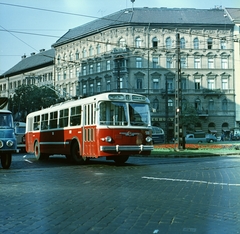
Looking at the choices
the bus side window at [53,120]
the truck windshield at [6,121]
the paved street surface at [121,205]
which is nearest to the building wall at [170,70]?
the bus side window at [53,120]

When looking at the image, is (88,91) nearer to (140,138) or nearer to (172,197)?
(140,138)

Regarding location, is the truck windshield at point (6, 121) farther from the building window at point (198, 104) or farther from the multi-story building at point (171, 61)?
the building window at point (198, 104)

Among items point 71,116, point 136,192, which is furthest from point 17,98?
point 136,192

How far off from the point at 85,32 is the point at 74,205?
7501 centimetres

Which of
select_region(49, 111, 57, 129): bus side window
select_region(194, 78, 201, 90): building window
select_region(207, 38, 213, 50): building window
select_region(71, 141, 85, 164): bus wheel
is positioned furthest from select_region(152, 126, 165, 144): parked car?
select_region(71, 141, 85, 164): bus wheel

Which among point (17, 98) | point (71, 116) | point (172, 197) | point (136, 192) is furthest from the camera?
point (17, 98)

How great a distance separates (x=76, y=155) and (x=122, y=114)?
342cm

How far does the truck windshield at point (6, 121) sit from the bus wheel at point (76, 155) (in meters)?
3.27

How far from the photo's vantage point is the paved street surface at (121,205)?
269 inches

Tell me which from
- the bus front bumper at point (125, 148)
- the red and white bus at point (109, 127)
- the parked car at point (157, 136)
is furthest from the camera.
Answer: the parked car at point (157, 136)

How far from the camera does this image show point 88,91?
81812 mm

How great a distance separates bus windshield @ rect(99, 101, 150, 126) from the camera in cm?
1850

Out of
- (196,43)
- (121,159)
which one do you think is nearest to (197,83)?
(196,43)

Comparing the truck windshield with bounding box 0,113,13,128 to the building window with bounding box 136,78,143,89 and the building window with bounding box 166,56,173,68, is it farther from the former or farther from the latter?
the building window with bounding box 166,56,173,68
